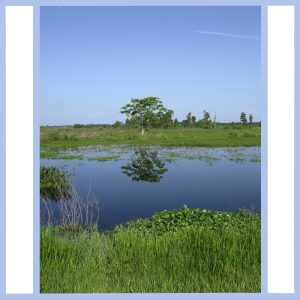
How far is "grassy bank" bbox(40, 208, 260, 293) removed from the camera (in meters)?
3.33

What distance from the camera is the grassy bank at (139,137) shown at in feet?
15.8

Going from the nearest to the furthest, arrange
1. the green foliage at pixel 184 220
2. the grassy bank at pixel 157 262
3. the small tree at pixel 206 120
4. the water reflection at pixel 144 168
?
the grassy bank at pixel 157 262 → the green foliage at pixel 184 220 → the small tree at pixel 206 120 → the water reflection at pixel 144 168

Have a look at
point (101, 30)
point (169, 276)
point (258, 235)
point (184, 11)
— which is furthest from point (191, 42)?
point (169, 276)

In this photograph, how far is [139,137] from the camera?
572 cm

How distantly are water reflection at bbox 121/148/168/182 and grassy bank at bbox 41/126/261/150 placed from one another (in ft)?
0.68

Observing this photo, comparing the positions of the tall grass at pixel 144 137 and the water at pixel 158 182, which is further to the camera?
the tall grass at pixel 144 137

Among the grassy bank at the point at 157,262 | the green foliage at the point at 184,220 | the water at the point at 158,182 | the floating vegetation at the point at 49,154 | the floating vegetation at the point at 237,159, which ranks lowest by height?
the grassy bank at the point at 157,262

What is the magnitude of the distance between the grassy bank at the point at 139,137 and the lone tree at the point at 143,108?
0.87ft

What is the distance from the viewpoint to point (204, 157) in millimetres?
6152

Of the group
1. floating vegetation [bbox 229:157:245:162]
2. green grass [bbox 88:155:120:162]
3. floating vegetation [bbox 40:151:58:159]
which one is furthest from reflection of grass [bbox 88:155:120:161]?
floating vegetation [bbox 229:157:245:162]

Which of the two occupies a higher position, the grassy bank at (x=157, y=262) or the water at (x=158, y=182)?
the water at (x=158, y=182)

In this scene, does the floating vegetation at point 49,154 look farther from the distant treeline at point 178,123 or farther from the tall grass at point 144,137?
the distant treeline at point 178,123

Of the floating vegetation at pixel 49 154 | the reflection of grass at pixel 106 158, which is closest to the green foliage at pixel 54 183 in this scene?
the floating vegetation at pixel 49 154

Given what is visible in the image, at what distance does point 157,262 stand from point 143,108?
186 cm
